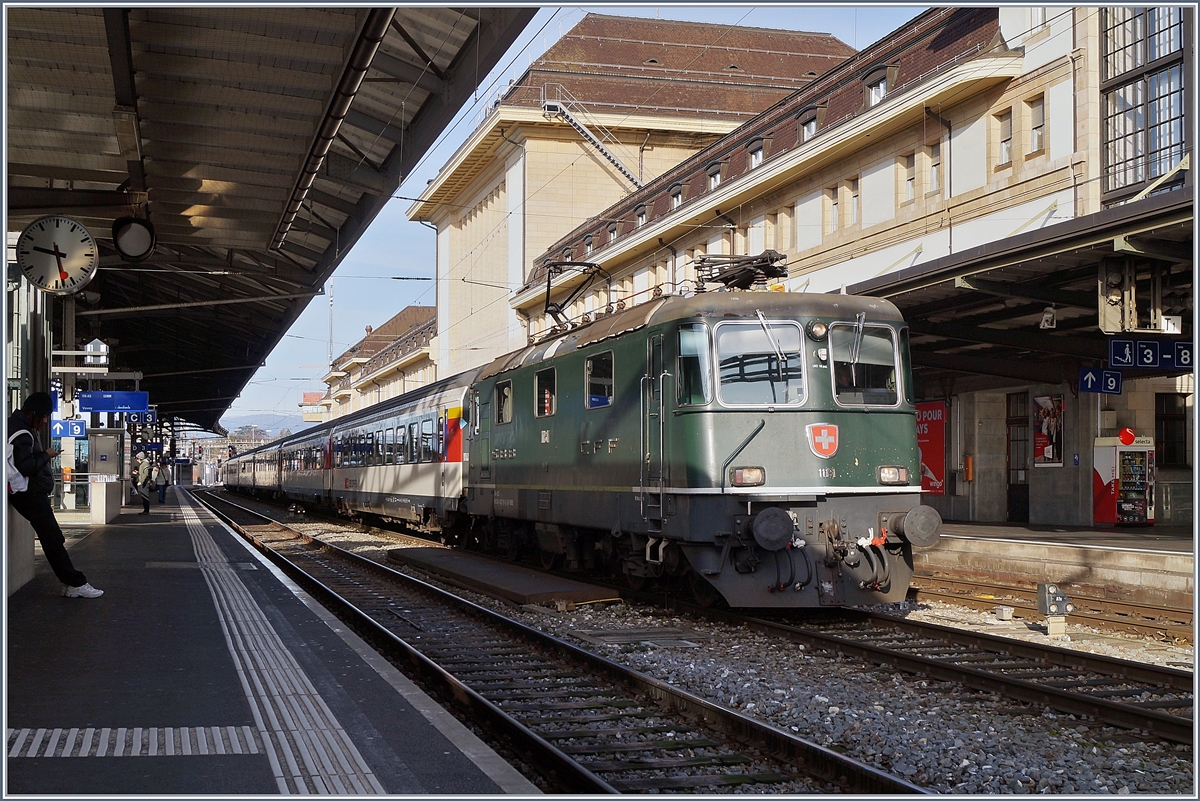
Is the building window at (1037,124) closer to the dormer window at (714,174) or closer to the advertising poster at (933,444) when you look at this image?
the advertising poster at (933,444)

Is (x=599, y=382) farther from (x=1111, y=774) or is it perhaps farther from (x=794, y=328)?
(x=1111, y=774)

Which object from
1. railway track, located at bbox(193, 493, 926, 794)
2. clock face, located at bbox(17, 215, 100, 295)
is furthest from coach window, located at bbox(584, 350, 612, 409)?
clock face, located at bbox(17, 215, 100, 295)

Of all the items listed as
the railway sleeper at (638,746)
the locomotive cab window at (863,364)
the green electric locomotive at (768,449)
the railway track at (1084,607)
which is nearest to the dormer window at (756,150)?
the railway track at (1084,607)

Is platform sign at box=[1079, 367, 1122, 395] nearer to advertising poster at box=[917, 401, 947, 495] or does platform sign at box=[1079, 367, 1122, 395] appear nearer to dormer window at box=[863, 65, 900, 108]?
advertising poster at box=[917, 401, 947, 495]

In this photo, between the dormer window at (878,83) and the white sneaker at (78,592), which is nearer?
the white sneaker at (78,592)

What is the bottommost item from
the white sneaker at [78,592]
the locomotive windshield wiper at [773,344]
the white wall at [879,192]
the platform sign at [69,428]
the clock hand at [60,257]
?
the white sneaker at [78,592]

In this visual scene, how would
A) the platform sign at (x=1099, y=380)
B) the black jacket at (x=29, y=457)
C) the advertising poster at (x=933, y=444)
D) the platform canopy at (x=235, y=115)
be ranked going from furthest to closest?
the advertising poster at (x=933, y=444), the platform sign at (x=1099, y=380), the black jacket at (x=29, y=457), the platform canopy at (x=235, y=115)

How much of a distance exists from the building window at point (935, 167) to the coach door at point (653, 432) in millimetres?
16868

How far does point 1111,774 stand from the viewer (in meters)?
6.23

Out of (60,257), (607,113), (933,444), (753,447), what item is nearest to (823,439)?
(753,447)

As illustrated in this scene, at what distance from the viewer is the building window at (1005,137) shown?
80.2 feet

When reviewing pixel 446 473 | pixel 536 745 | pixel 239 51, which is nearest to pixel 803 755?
pixel 536 745

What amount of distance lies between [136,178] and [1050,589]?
11.5m

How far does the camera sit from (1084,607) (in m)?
13.0
